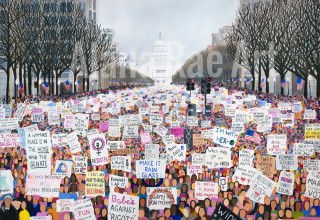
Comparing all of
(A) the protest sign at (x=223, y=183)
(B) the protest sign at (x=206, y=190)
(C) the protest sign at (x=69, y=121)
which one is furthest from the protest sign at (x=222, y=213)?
(C) the protest sign at (x=69, y=121)

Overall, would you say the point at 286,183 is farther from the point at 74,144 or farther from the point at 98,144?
the point at 74,144

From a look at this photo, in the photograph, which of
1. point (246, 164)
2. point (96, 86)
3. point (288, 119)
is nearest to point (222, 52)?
point (96, 86)

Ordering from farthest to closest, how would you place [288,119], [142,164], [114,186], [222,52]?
[222,52]
[288,119]
[142,164]
[114,186]

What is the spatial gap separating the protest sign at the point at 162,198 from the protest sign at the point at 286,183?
Answer: 232 cm

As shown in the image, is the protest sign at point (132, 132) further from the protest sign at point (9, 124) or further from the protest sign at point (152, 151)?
the protest sign at point (152, 151)

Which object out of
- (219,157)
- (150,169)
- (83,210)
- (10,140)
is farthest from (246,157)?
(10,140)

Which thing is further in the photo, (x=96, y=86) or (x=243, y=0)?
(x=243, y=0)

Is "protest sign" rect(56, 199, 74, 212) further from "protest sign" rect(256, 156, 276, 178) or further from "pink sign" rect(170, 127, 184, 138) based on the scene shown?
"pink sign" rect(170, 127, 184, 138)

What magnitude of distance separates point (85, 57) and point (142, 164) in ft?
274

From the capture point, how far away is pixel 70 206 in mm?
12055

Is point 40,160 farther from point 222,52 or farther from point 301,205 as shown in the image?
point 222,52

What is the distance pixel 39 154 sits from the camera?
14258mm

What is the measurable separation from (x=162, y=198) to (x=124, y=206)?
164 cm

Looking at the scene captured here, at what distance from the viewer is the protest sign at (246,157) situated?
1512cm
